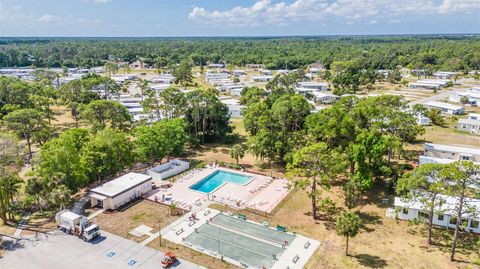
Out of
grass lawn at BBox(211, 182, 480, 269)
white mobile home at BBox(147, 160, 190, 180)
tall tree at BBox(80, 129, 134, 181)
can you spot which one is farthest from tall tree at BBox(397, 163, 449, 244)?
tall tree at BBox(80, 129, 134, 181)

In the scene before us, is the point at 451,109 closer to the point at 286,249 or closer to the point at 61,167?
the point at 286,249

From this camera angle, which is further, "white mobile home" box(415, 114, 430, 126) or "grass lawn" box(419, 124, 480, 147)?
"white mobile home" box(415, 114, 430, 126)

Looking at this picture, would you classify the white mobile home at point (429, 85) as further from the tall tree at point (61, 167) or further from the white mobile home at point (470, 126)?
the tall tree at point (61, 167)

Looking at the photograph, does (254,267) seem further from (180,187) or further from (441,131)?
(441,131)

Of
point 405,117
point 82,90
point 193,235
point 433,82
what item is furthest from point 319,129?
point 433,82

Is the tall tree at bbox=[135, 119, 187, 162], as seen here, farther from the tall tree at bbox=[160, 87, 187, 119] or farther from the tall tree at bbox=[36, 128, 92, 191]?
the tall tree at bbox=[160, 87, 187, 119]
